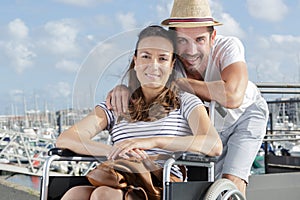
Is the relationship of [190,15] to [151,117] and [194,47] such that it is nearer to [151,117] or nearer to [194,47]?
[194,47]

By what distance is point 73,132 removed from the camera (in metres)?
3.41

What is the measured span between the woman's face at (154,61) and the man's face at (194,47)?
0.14 m

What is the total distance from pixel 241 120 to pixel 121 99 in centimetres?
78

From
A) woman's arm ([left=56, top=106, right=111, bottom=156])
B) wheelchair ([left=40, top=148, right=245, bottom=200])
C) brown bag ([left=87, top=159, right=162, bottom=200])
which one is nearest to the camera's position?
wheelchair ([left=40, top=148, right=245, bottom=200])

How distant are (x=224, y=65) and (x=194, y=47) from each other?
0.65 feet

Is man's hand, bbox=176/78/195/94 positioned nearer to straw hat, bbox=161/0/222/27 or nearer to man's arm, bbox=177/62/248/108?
man's arm, bbox=177/62/248/108

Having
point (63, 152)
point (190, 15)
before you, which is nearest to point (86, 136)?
point (63, 152)

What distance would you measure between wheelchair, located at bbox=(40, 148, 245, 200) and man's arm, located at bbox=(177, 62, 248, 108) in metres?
0.39

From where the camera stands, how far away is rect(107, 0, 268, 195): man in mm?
3424

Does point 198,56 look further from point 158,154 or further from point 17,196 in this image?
point 17,196

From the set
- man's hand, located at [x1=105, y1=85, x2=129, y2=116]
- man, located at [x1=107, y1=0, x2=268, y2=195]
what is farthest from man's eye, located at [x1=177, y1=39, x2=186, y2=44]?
man's hand, located at [x1=105, y1=85, x2=129, y2=116]

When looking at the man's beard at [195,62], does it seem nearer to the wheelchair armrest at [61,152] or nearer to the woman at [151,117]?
the woman at [151,117]

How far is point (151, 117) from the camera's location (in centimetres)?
340

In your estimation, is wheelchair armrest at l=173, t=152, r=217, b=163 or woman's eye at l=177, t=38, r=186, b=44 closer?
wheelchair armrest at l=173, t=152, r=217, b=163
